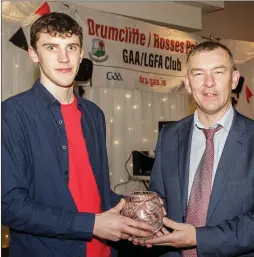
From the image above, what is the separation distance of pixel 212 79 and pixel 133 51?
3.39 metres

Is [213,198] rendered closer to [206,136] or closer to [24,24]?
[206,136]

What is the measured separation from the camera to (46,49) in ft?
5.67

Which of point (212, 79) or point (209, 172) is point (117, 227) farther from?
point (212, 79)

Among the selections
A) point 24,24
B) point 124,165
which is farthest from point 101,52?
point 124,165

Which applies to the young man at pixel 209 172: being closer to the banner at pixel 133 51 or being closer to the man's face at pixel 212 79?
the man's face at pixel 212 79

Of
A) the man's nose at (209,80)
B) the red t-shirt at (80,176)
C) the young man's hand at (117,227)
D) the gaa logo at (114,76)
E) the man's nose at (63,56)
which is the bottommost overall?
the young man's hand at (117,227)

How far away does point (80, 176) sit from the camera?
1.75 m

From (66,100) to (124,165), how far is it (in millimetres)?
3398

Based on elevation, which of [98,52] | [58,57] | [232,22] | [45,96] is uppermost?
[232,22]

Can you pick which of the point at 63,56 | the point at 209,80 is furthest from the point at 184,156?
the point at 63,56

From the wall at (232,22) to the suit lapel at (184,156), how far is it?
4.93 metres

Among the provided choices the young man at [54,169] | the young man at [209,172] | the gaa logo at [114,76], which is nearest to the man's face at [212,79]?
the young man at [209,172]

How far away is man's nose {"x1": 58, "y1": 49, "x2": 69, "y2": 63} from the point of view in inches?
67.3

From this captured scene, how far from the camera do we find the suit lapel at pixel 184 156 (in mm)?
1780
